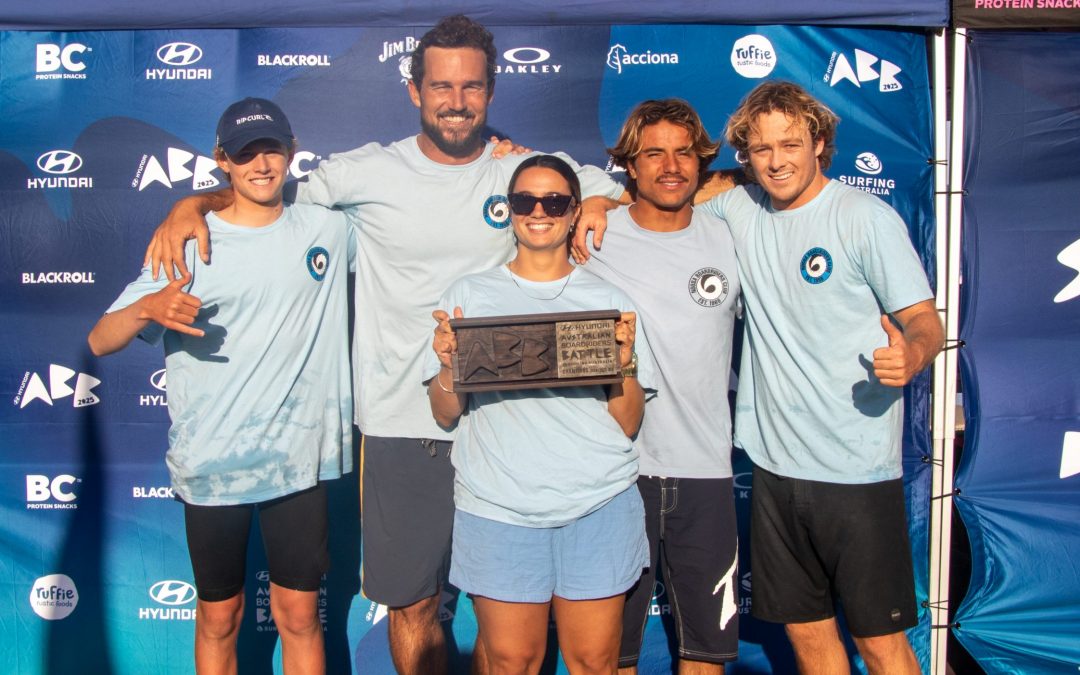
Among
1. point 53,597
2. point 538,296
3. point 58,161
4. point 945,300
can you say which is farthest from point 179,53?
point 945,300

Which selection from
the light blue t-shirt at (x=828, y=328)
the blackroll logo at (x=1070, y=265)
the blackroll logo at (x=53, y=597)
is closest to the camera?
the light blue t-shirt at (x=828, y=328)

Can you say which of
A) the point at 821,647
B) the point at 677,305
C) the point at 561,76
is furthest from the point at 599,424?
the point at 561,76

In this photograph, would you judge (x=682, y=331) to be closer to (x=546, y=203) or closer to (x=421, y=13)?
(x=546, y=203)

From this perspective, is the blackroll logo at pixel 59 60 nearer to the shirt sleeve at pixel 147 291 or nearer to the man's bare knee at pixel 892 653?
the shirt sleeve at pixel 147 291

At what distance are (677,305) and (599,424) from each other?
55cm

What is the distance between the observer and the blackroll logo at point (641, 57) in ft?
12.0

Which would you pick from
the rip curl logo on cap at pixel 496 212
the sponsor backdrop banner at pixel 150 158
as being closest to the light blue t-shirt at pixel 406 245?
the rip curl logo on cap at pixel 496 212

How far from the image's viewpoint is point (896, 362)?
7.61 ft

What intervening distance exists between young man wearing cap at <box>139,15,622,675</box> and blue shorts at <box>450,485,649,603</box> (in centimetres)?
61

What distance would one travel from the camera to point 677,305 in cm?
276

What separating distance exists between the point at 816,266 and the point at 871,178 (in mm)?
1143

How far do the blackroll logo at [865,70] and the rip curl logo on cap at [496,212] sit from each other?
168 centimetres

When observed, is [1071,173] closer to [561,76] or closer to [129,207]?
[561,76]

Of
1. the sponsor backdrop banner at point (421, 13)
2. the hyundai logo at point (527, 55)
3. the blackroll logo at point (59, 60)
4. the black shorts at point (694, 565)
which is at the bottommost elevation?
the black shorts at point (694, 565)
